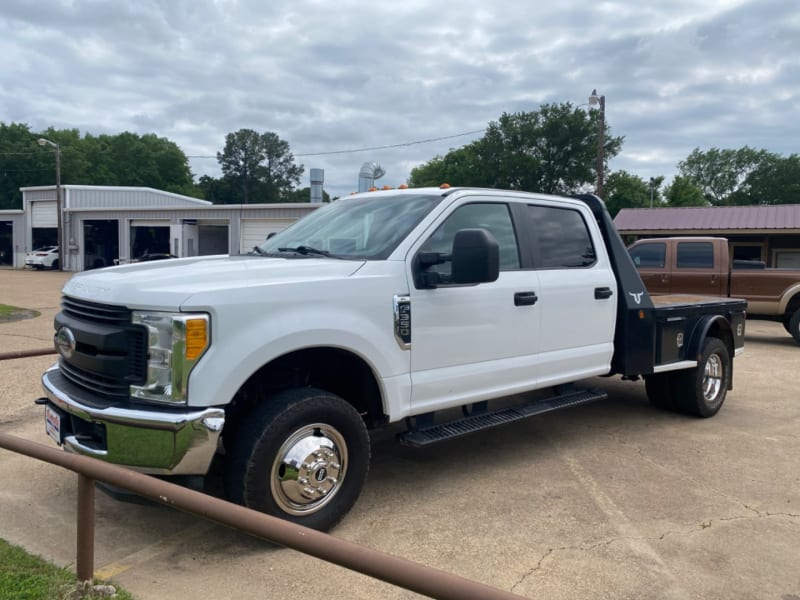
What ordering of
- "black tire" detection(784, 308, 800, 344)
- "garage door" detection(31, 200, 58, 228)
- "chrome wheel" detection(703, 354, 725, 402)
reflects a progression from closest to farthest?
"chrome wheel" detection(703, 354, 725, 402) < "black tire" detection(784, 308, 800, 344) < "garage door" detection(31, 200, 58, 228)

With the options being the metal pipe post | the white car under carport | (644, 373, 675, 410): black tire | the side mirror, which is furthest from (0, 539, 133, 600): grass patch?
the white car under carport

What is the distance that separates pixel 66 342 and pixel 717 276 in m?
11.8

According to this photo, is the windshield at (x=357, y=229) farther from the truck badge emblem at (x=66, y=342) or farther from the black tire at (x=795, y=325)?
the black tire at (x=795, y=325)

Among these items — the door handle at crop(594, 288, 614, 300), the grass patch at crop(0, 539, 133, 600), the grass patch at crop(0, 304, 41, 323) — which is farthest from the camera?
the grass patch at crop(0, 304, 41, 323)

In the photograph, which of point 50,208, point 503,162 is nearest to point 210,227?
point 50,208

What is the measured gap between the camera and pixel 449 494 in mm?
4449

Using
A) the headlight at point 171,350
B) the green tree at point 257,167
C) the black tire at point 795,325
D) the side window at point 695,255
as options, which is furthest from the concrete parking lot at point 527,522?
the green tree at point 257,167

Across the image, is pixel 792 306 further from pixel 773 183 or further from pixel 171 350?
pixel 773 183

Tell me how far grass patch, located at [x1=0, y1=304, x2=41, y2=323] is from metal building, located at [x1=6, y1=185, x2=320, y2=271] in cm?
1485

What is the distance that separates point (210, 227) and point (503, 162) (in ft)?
84.8

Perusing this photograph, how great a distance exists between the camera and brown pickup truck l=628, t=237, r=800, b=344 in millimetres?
12086

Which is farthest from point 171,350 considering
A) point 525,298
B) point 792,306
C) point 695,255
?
point 792,306

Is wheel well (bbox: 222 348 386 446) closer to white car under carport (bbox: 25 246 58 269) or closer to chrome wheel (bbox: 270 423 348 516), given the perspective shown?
chrome wheel (bbox: 270 423 348 516)

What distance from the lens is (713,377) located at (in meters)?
6.66
